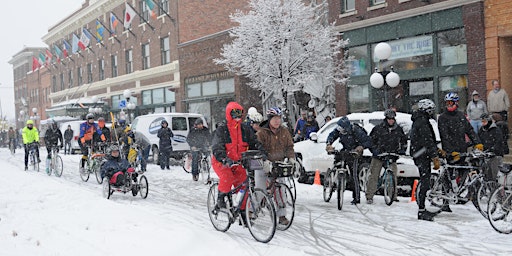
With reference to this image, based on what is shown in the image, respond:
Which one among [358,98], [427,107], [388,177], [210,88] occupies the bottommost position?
[388,177]

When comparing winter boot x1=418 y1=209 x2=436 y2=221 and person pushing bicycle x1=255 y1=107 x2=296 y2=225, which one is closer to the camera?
person pushing bicycle x1=255 y1=107 x2=296 y2=225

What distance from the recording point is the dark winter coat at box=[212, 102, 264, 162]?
7.63 meters

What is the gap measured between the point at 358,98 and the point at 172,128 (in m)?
7.80

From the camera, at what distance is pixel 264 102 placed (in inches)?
1079

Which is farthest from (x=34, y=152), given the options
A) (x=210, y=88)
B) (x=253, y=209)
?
(x=253, y=209)

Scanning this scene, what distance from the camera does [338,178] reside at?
9922 mm

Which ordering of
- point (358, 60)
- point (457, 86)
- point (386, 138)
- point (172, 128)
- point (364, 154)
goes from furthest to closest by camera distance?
point (358, 60)
point (172, 128)
point (457, 86)
point (364, 154)
point (386, 138)

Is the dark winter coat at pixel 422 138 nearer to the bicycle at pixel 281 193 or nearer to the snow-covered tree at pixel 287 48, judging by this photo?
the bicycle at pixel 281 193

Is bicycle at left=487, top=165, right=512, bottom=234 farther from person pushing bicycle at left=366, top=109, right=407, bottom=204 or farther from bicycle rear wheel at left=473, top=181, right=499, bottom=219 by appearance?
person pushing bicycle at left=366, top=109, right=407, bottom=204

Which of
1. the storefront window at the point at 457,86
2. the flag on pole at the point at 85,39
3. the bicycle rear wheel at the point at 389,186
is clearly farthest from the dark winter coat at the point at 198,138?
the flag on pole at the point at 85,39

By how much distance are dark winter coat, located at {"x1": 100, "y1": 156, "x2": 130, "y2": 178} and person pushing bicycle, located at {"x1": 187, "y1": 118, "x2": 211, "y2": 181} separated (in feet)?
9.64

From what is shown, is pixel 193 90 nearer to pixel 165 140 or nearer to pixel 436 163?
pixel 165 140

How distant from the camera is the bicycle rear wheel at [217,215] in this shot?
787 cm

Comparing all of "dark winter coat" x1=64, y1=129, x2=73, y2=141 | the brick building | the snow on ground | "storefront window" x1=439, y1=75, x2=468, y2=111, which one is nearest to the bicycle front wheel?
the snow on ground
